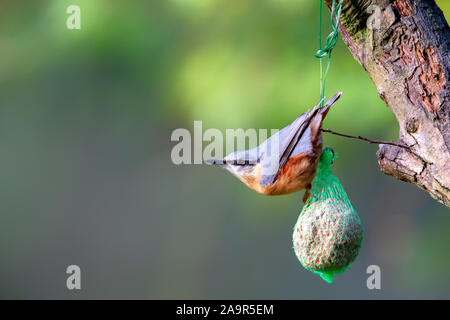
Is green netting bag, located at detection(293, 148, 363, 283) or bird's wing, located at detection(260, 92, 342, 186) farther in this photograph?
green netting bag, located at detection(293, 148, 363, 283)

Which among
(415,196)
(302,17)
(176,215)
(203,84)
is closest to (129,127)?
(176,215)

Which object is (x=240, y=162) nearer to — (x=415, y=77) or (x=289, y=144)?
(x=289, y=144)

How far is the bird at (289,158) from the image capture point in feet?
5.89

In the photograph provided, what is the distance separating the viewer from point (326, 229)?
6.42ft

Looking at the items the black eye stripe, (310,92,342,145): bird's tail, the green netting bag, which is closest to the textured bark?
(310,92,342,145): bird's tail

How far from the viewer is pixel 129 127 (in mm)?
5539

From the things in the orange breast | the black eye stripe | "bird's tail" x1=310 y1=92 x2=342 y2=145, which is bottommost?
the orange breast

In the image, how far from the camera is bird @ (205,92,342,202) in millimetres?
1795

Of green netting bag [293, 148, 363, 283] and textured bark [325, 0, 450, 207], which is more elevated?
textured bark [325, 0, 450, 207]

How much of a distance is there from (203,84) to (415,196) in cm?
283

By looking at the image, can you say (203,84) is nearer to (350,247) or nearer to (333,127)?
(333,127)

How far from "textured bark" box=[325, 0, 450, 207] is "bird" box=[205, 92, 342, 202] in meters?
0.20

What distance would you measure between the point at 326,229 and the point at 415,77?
63cm

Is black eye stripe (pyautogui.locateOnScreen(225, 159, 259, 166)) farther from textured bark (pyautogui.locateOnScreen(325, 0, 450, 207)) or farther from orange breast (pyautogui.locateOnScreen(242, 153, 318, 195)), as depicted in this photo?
textured bark (pyautogui.locateOnScreen(325, 0, 450, 207))
